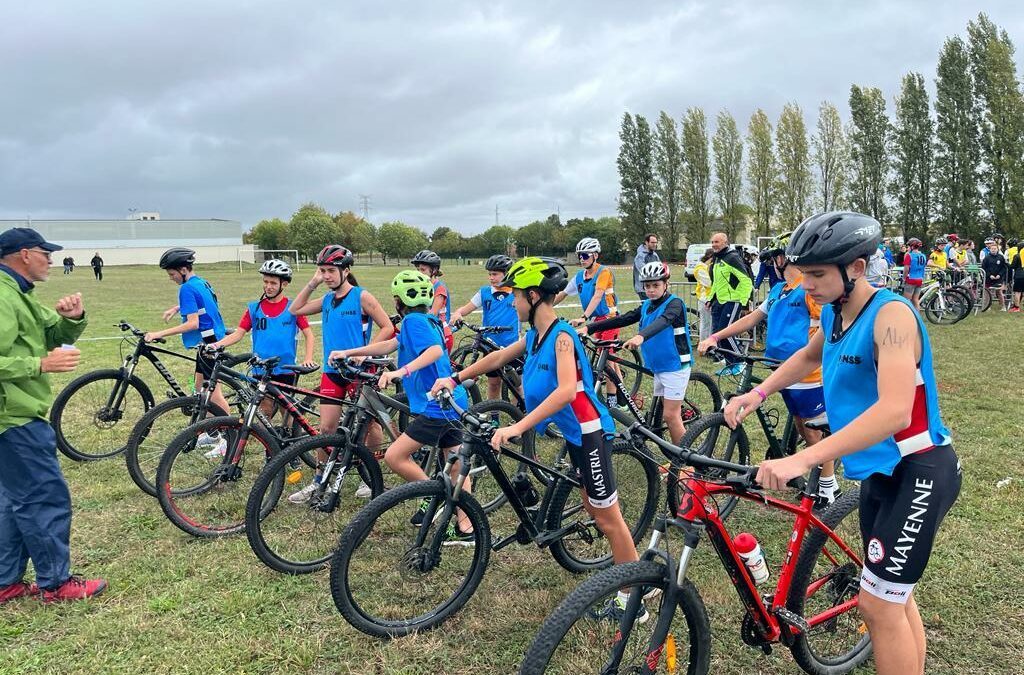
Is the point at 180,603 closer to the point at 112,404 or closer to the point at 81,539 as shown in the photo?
the point at 81,539

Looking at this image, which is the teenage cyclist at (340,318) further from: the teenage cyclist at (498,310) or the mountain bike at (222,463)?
the teenage cyclist at (498,310)

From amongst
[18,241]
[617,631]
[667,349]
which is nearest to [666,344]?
[667,349]

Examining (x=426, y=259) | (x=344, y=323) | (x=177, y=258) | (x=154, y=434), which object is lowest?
(x=154, y=434)

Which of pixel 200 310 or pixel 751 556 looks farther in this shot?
pixel 200 310

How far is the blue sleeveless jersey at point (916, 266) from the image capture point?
1576cm

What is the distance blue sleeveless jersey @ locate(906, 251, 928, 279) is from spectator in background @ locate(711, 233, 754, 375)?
7.73 m

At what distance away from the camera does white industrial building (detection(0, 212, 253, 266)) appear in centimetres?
8000

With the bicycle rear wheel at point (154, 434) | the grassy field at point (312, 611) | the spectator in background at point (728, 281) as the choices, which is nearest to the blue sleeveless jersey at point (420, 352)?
the grassy field at point (312, 611)

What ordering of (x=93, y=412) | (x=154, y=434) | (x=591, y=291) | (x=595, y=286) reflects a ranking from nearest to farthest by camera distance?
(x=154, y=434), (x=93, y=412), (x=595, y=286), (x=591, y=291)

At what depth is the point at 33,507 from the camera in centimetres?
A: 392

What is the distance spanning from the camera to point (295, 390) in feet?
17.5

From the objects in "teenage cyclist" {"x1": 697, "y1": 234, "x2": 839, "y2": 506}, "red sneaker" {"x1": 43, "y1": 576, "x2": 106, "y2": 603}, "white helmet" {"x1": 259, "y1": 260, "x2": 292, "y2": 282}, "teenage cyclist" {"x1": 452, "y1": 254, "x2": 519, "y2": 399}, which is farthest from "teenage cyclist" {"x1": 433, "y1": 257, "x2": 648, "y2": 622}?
"teenage cyclist" {"x1": 452, "y1": 254, "x2": 519, "y2": 399}

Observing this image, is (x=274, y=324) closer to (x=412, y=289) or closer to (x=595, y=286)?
(x=412, y=289)

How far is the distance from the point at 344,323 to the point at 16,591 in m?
3.05
